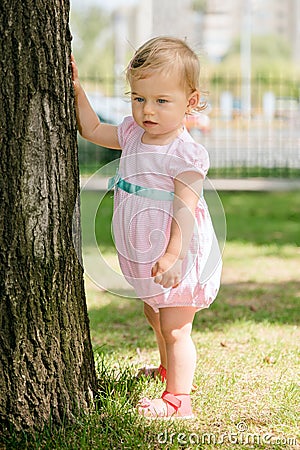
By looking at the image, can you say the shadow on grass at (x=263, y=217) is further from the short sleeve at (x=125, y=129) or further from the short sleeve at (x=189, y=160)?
the short sleeve at (x=189, y=160)

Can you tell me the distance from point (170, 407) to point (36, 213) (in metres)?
0.97

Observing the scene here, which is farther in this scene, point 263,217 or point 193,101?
point 263,217

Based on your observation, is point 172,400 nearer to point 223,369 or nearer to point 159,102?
point 223,369

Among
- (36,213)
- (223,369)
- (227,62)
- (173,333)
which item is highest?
(36,213)

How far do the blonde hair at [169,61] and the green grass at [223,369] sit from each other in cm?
58

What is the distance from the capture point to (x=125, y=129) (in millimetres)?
3494

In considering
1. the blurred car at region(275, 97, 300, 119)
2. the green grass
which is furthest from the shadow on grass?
the blurred car at region(275, 97, 300, 119)

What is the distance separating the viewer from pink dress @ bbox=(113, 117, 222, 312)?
3.22m

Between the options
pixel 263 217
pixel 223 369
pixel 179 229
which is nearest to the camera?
pixel 179 229

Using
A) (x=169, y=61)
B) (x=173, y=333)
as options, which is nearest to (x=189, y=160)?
(x=169, y=61)

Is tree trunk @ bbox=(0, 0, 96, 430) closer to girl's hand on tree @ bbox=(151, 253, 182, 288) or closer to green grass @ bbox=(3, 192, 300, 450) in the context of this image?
green grass @ bbox=(3, 192, 300, 450)

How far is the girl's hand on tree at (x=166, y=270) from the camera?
10.3 ft

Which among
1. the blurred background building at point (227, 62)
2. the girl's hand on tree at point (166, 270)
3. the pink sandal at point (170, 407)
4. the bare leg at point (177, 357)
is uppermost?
the girl's hand on tree at point (166, 270)

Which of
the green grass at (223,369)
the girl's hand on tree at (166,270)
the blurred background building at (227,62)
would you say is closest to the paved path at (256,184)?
the blurred background building at (227,62)
